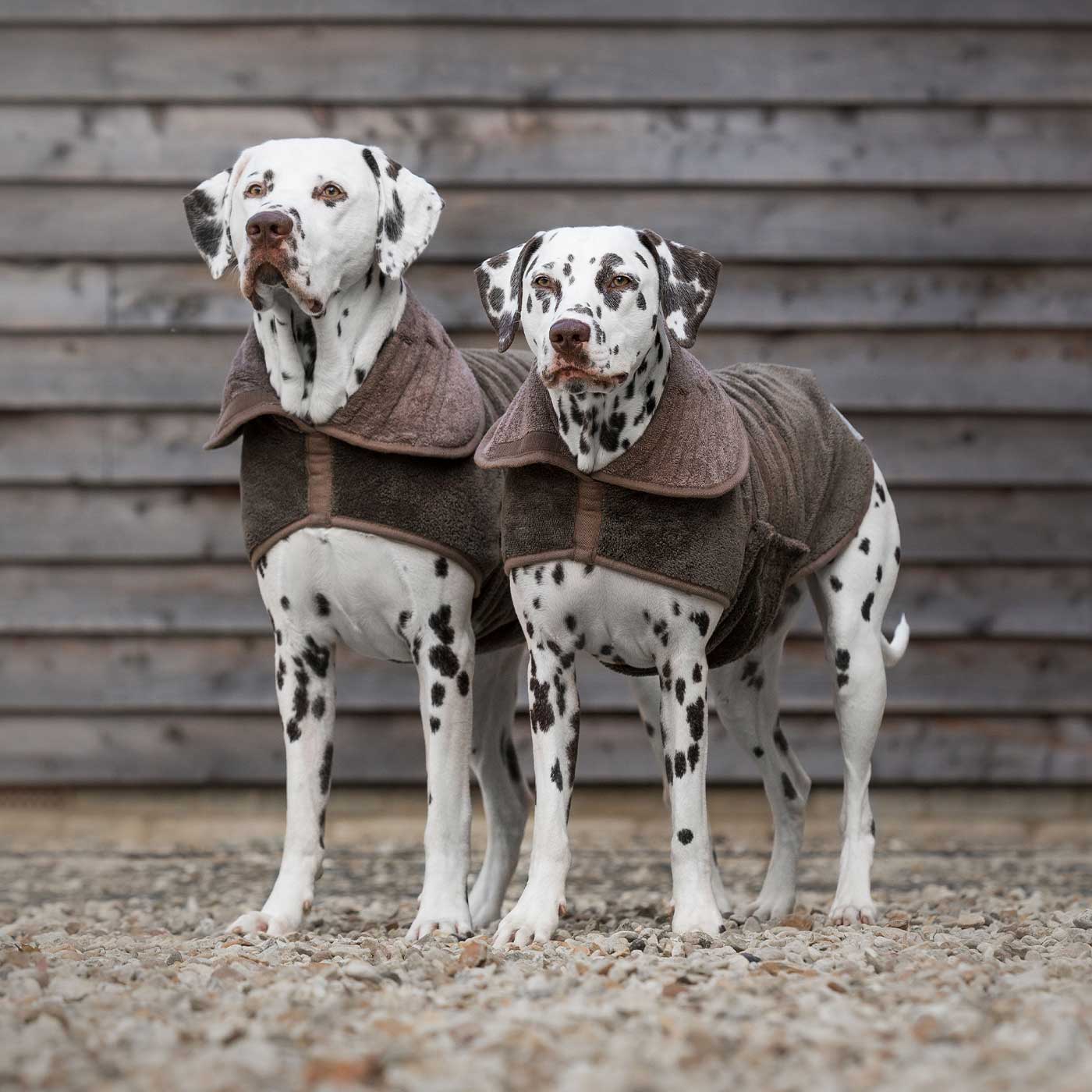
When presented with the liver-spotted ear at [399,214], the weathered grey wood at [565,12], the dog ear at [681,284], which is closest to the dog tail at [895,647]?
the dog ear at [681,284]

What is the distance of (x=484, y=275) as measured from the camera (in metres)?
4.11

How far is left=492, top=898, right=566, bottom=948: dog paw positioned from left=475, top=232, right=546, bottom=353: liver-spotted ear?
141 centimetres

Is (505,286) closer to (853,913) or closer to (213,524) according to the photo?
(853,913)

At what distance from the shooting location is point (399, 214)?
165 inches

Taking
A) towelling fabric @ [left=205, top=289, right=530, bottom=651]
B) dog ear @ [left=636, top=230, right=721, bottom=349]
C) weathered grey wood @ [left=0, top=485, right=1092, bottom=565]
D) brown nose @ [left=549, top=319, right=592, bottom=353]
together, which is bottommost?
weathered grey wood @ [left=0, top=485, right=1092, bottom=565]

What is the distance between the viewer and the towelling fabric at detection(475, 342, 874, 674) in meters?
3.84

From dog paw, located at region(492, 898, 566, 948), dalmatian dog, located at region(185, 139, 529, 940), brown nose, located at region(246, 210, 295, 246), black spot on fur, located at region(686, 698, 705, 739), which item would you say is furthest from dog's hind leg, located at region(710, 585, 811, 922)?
brown nose, located at region(246, 210, 295, 246)

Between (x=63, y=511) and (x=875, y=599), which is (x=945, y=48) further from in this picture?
(x=63, y=511)

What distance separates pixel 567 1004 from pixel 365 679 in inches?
156

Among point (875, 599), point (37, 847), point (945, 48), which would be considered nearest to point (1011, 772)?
point (875, 599)

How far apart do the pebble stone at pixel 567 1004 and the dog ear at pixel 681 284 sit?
4.97 feet

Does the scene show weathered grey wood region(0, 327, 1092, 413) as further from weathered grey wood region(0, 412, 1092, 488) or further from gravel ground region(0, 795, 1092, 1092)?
gravel ground region(0, 795, 1092, 1092)

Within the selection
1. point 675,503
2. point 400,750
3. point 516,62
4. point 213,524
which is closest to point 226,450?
point 213,524

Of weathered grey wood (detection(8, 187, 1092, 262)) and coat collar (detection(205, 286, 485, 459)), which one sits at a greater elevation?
weathered grey wood (detection(8, 187, 1092, 262))
